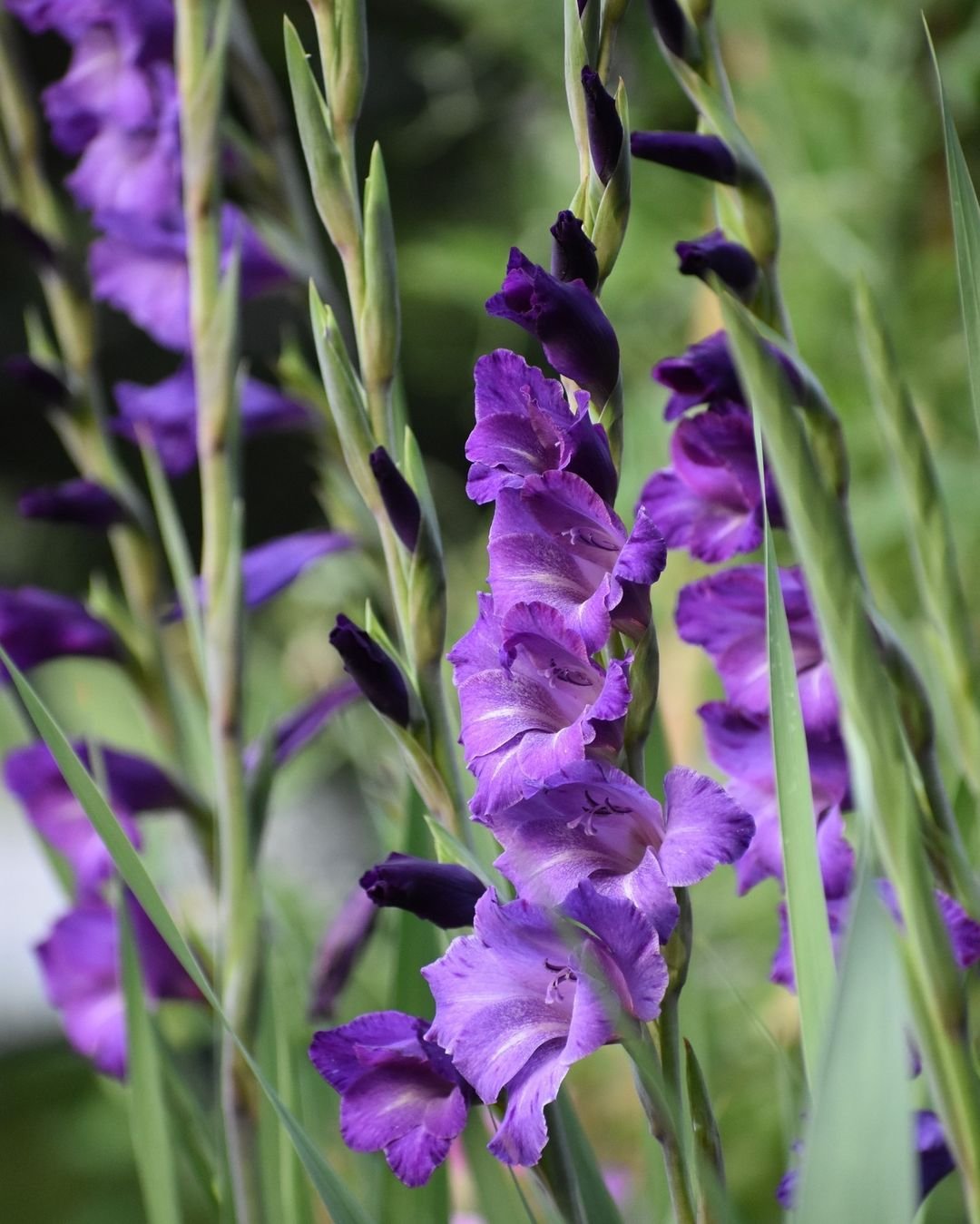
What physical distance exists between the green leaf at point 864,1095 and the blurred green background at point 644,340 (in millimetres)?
275

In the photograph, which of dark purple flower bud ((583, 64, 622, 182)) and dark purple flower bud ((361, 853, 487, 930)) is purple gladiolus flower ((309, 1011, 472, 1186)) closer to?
dark purple flower bud ((361, 853, 487, 930))

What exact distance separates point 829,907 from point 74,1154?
1258 millimetres

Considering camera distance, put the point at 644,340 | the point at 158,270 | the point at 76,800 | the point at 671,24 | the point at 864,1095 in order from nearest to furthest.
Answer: the point at 864,1095, the point at 671,24, the point at 76,800, the point at 158,270, the point at 644,340

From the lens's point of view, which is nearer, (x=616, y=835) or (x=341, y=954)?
(x=616, y=835)

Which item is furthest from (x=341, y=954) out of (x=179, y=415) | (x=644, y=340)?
(x=644, y=340)

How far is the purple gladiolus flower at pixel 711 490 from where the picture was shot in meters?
0.26

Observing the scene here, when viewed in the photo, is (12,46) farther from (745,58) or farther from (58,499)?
(745,58)

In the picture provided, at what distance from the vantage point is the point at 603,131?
8.2 inches

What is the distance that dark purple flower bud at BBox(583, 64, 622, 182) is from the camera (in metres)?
0.20

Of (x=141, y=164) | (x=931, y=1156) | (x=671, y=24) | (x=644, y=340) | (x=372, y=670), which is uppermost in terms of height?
(x=644, y=340)

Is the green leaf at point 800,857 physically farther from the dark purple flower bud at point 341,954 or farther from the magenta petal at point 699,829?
the dark purple flower bud at point 341,954

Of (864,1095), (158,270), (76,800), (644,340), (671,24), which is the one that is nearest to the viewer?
(864,1095)

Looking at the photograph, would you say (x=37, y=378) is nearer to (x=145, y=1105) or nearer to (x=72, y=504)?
(x=72, y=504)

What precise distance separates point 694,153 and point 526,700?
4.6 inches
